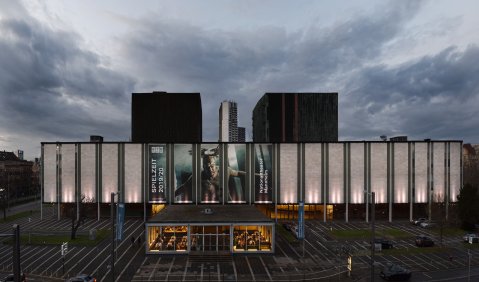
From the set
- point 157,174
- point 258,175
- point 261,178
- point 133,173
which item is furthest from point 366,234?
point 133,173

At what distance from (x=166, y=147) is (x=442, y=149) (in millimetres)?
64851

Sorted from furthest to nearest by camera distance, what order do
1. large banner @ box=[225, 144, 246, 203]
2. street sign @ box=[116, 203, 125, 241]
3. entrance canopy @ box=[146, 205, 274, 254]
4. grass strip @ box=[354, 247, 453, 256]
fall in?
large banner @ box=[225, 144, 246, 203]
grass strip @ box=[354, 247, 453, 256]
entrance canopy @ box=[146, 205, 274, 254]
street sign @ box=[116, 203, 125, 241]

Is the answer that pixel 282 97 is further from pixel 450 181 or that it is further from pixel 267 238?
pixel 267 238

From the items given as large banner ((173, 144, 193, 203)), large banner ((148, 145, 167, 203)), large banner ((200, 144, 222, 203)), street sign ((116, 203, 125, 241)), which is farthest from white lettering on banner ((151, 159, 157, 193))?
street sign ((116, 203, 125, 241))

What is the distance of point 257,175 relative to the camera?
70562mm

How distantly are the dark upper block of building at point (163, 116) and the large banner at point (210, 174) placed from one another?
18555 mm

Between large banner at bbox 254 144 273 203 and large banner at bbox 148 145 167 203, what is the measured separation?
2137 cm

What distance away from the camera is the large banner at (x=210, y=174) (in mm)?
70125

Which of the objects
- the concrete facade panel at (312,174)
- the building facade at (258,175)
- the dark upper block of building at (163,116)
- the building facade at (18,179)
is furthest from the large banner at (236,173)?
the building facade at (18,179)

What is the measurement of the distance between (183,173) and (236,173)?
12.3m

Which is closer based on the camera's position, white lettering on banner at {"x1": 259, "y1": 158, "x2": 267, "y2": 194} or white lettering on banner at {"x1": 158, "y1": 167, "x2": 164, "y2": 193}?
white lettering on banner at {"x1": 158, "y1": 167, "x2": 164, "y2": 193}

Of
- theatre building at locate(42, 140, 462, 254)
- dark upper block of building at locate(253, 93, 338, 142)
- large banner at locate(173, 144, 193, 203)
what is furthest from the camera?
dark upper block of building at locate(253, 93, 338, 142)

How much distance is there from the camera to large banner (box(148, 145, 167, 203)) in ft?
229

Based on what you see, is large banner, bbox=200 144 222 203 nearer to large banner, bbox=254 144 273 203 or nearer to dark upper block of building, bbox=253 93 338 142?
large banner, bbox=254 144 273 203
